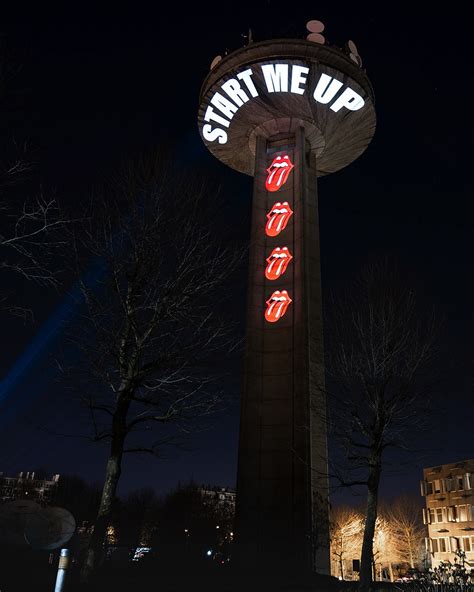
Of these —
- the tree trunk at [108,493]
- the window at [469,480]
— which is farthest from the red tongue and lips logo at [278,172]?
the window at [469,480]

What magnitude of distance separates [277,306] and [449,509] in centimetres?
5239

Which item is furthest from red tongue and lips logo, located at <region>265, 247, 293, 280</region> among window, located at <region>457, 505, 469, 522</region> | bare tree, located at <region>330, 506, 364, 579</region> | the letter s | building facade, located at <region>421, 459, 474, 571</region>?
window, located at <region>457, 505, 469, 522</region>

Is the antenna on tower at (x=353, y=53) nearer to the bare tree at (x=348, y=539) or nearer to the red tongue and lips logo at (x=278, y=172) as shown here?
the red tongue and lips logo at (x=278, y=172)

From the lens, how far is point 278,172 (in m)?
31.8

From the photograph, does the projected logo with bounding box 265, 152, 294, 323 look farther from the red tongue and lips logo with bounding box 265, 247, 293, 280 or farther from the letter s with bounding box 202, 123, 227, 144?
the letter s with bounding box 202, 123, 227, 144

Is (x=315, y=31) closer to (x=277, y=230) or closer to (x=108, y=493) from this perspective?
(x=277, y=230)

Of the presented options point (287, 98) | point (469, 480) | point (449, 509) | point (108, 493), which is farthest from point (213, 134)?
point (449, 509)

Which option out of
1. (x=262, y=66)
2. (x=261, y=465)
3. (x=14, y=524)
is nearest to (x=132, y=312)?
(x=14, y=524)

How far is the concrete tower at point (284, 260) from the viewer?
902 inches

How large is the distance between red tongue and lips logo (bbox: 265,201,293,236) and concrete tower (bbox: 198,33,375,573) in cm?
7

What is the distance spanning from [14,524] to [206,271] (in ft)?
30.9

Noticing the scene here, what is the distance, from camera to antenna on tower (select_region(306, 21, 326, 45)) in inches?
1271

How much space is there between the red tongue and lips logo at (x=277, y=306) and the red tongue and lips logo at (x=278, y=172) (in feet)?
25.1

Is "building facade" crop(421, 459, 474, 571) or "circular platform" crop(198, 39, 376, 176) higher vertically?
"circular platform" crop(198, 39, 376, 176)
